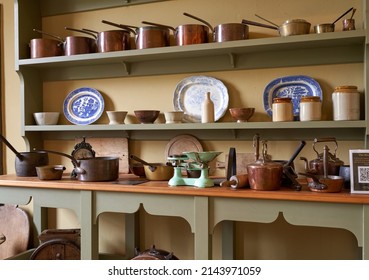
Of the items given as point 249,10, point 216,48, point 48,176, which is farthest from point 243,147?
point 48,176

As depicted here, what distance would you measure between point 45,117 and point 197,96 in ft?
3.43

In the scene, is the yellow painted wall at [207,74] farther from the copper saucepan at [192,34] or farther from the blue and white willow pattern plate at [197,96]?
the copper saucepan at [192,34]

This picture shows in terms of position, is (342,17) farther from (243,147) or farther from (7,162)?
(7,162)

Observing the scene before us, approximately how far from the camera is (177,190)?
1889 millimetres

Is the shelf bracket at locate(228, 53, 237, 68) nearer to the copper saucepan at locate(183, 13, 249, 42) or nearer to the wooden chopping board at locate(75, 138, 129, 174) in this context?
the copper saucepan at locate(183, 13, 249, 42)

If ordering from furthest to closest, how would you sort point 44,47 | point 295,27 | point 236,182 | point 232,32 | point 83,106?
1. point 83,106
2. point 44,47
3. point 232,32
4. point 295,27
5. point 236,182

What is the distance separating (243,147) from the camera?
2301mm

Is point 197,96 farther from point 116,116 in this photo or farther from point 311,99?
point 311,99

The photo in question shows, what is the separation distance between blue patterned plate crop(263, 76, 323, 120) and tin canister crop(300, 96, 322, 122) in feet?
0.53

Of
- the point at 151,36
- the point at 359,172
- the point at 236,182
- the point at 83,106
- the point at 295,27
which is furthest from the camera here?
the point at 83,106

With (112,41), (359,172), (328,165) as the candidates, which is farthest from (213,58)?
(359,172)

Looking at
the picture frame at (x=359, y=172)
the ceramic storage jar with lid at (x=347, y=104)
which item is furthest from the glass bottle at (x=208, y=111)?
the picture frame at (x=359, y=172)

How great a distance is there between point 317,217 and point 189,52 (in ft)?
3.78

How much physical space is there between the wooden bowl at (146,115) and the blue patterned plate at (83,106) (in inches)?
15.9
